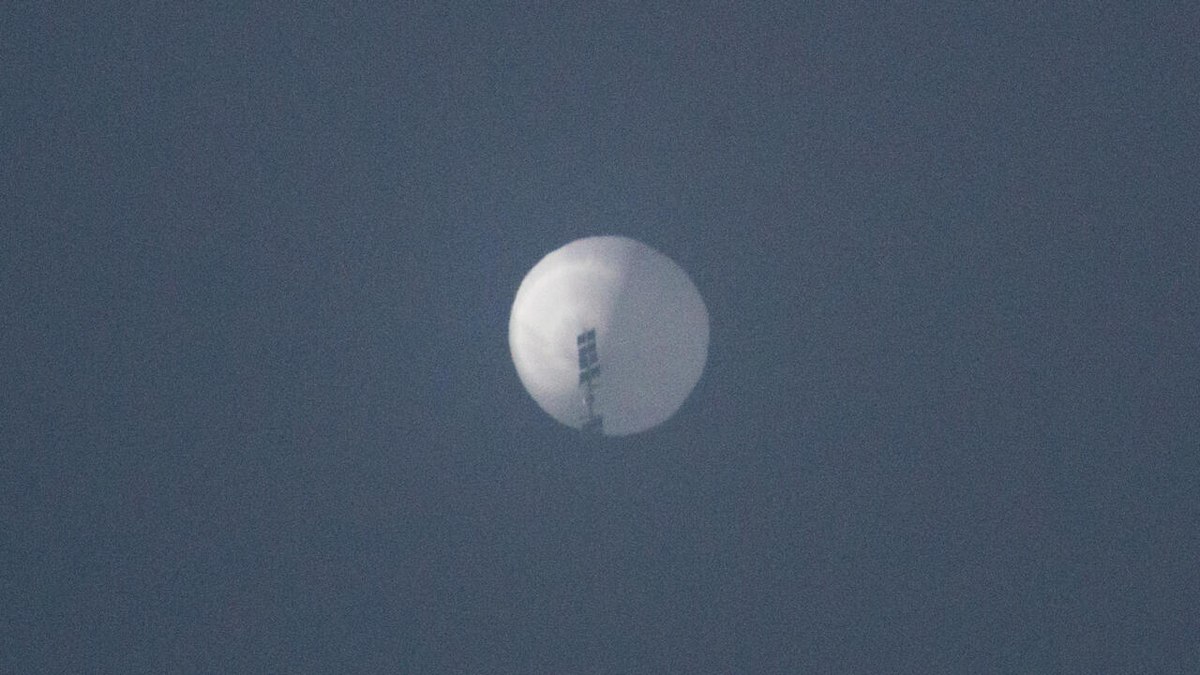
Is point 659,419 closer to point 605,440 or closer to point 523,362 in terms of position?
point 605,440

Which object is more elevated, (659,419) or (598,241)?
(598,241)

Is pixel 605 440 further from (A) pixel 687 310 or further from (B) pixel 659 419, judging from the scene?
(A) pixel 687 310

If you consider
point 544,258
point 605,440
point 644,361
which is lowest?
point 605,440

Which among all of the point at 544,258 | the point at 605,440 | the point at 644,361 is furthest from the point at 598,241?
the point at 605,440

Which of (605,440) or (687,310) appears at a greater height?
(687,310)

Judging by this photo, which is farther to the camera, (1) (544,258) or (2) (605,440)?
(1) (544,258)

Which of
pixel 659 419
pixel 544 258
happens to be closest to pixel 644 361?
pixel 659 419
